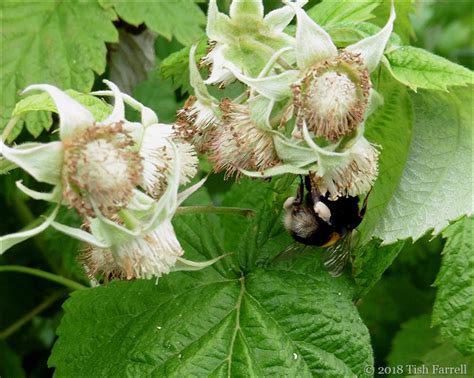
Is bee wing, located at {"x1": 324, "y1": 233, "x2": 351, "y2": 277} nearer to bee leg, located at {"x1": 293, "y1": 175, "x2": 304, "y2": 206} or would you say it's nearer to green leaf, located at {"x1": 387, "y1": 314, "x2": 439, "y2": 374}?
bee leg, located at {"x1": 293, "y1": 175, "x2": 304, "y2": 206}

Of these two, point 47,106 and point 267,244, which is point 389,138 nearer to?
→ point 267,244

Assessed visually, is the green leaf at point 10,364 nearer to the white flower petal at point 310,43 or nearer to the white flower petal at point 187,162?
the white flower petal at point 187,162

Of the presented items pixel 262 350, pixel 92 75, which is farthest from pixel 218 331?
pixel 92 75

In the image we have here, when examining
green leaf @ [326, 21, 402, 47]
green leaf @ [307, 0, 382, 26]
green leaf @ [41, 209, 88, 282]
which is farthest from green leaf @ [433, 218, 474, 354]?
green leaf @ [41, 209, 88, 282]

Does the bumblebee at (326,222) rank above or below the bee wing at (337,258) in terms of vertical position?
above

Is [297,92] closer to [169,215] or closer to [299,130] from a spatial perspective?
[299,130]

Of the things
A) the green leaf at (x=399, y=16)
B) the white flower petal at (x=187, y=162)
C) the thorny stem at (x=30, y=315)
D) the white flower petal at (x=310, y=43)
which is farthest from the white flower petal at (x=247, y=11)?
the thorny stem at (x=30, y=315)

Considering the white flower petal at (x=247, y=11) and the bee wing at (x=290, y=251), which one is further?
the bee wing at (x=290, y=251)
